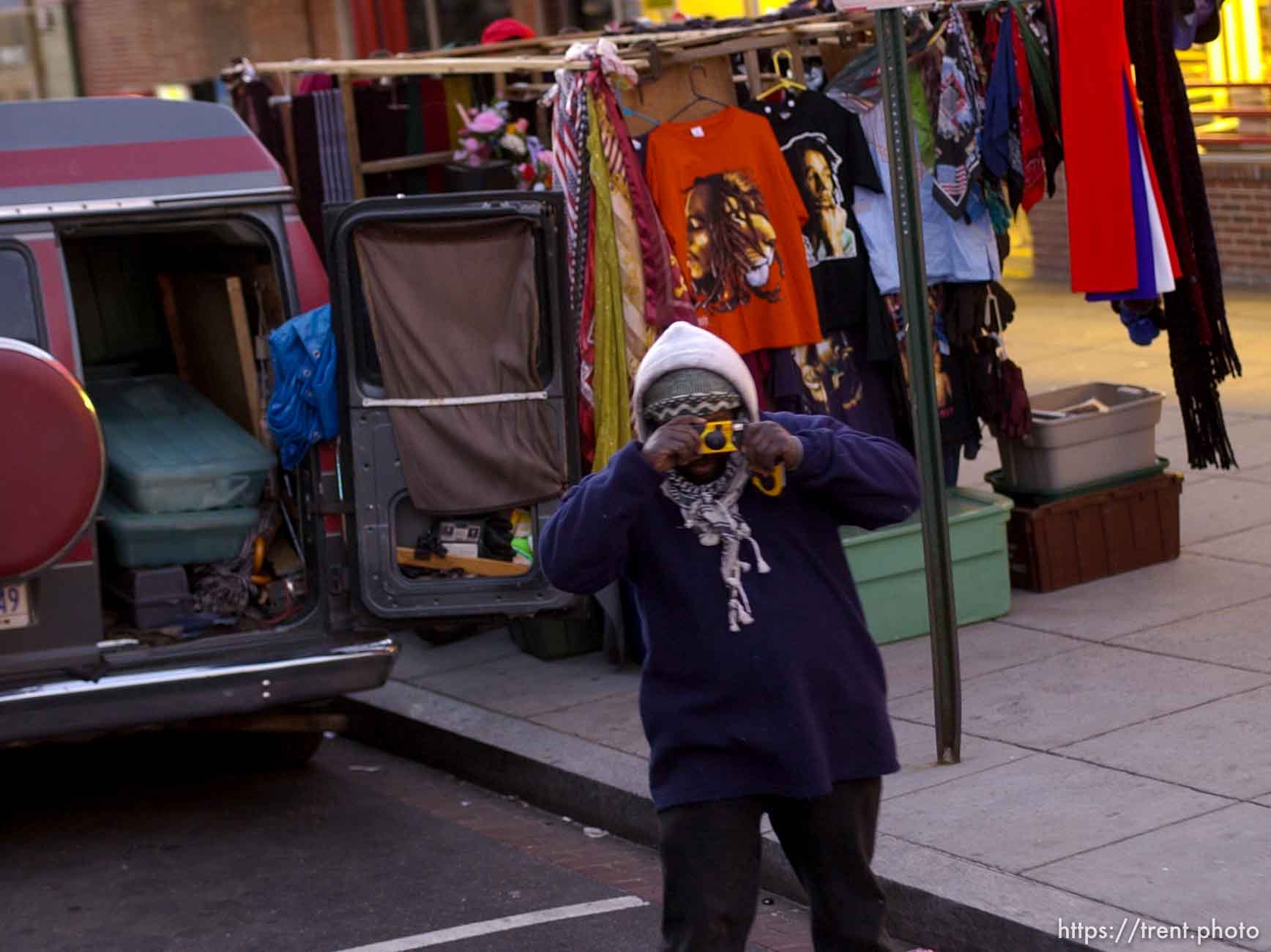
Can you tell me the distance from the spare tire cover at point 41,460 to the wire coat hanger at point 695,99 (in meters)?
2.81

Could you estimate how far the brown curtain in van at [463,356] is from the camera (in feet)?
21.4

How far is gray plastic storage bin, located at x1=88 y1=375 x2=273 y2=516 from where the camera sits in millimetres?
7023

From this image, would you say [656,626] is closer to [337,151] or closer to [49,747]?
[49,747]

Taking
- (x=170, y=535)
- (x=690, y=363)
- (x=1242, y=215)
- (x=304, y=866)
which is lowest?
(x=304, y=866)

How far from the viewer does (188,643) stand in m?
6.62

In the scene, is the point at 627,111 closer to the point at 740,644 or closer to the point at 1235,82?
the point at 740,644

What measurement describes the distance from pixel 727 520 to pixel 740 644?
0.85ft

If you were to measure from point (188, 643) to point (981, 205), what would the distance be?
139 inches

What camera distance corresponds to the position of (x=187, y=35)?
19078 millimetres

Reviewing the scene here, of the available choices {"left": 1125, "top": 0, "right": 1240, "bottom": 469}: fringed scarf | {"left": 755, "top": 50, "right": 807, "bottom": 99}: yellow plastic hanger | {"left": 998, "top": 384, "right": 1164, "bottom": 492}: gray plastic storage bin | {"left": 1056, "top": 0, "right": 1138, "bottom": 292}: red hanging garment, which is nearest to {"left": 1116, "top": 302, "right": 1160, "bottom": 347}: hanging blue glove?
{"left": 1125, "top": 0, "right": 1240, "bottom": 469}: fringed scarf

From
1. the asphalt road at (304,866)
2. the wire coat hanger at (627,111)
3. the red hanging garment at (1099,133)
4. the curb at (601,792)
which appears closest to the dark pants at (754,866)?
the curb at (601,792)

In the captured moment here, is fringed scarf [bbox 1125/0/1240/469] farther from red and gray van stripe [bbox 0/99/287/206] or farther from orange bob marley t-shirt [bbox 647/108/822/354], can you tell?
red and gray van stripe [bbox 0/99/287/206]

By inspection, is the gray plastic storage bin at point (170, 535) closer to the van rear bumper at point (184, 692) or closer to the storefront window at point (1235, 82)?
the van rear bumper at point (184, 692)
